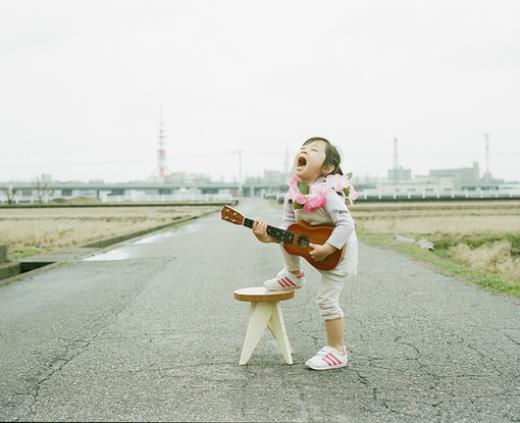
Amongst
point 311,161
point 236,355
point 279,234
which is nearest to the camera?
point 279,234

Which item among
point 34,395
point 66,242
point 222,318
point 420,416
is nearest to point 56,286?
point 222,318

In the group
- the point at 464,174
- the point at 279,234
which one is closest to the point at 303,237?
the point at 279,234

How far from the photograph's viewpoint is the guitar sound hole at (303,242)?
4.19 meters

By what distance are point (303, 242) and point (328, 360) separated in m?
0.85

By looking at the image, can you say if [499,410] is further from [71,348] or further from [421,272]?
[421,272]

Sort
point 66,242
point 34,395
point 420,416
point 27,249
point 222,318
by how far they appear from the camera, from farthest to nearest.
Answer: point 66,242 → point 27,249 → point 222,318 → point 34,395 → point 420,416

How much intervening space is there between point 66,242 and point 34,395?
44.4 ft

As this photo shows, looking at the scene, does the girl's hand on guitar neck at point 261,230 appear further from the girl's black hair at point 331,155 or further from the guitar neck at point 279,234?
the girl's black hair at point 331,155

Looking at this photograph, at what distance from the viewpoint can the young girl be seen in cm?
411

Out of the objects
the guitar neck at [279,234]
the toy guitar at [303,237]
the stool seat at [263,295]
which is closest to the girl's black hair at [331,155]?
the toy guitar at [303,237]

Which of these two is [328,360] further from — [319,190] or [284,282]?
[319,190]

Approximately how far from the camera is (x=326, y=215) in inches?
165

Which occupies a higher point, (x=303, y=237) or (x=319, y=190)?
(x=319, y=190)

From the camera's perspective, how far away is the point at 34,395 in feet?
12.1
